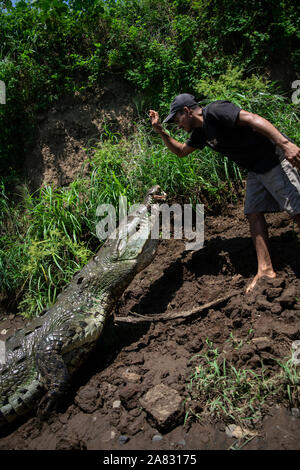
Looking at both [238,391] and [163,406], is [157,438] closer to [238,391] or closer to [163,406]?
[163,406]

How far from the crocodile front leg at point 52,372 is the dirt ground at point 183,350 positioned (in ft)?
0.34

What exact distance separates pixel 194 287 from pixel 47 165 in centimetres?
405

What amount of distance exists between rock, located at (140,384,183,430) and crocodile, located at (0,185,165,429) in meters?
0.79

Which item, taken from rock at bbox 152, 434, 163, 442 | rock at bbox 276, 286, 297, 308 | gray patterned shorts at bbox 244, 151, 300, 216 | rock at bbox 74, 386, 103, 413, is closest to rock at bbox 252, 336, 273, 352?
rock at bbox 276, 286, 297, 308

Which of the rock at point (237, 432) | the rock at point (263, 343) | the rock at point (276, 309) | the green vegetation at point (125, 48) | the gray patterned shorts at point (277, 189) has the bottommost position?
the rock at point (237, 432)

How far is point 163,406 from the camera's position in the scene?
232 cm

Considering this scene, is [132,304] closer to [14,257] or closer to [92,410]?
[92,410]

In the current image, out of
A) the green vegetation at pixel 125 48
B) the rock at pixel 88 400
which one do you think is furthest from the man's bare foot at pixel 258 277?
Answer: the green vegetation at pixel 125 48

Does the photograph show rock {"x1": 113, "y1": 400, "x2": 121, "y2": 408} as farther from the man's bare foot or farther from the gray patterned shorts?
the gray patterned shorts

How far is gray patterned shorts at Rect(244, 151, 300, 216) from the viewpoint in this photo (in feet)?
9.66

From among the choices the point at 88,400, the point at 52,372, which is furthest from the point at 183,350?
the point at 52,372

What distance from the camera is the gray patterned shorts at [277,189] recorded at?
2.95 m

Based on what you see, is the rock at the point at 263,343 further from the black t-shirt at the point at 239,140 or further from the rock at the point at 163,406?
the black t-shirt at the point at 239,140

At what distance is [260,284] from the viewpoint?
3043mm
